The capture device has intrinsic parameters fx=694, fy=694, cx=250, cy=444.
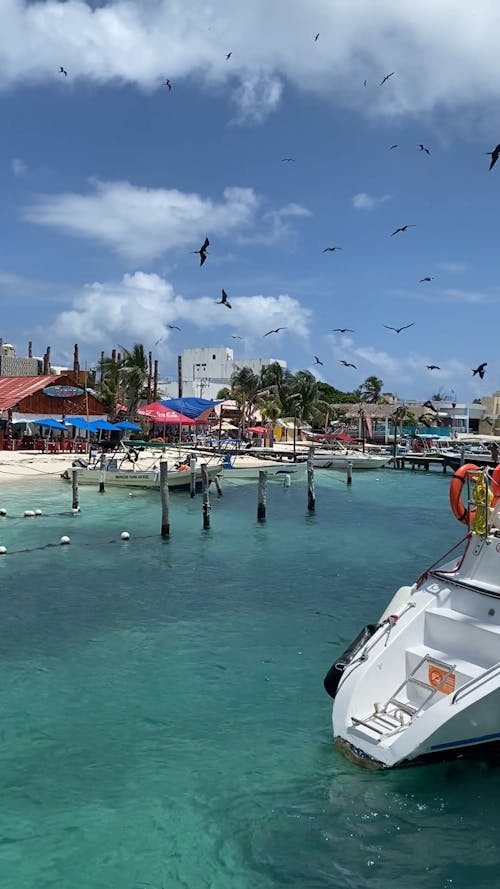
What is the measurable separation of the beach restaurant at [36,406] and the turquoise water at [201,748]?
118ft

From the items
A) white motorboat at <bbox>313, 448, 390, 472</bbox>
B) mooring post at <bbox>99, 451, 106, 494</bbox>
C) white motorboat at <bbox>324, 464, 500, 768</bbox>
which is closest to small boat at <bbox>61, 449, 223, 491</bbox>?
mooring post at <bbox>99, 451, 106, 494</bbox>

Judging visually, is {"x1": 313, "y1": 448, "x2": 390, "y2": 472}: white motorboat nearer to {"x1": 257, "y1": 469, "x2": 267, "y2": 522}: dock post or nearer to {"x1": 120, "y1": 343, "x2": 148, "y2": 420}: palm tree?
{"x1": 120, "y1": 343, "x2": 148, "y2": 420}: palm tree

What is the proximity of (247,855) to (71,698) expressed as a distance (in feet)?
16.7

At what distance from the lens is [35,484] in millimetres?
42281

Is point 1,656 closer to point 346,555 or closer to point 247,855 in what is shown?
point 247,855

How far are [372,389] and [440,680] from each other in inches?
4286

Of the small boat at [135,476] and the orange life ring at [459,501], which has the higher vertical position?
the orange life ring at [459,501]

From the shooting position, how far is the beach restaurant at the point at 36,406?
56500 millimetres

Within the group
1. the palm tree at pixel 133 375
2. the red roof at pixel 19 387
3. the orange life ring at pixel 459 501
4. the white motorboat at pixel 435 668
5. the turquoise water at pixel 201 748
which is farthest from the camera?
the palm tree at pixel 133 375

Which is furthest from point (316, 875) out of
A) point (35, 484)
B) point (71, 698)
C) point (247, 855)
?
point (35, 484)

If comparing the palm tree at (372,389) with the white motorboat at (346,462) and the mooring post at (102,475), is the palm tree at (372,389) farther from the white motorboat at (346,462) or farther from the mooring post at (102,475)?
the mooring post at (102,475)

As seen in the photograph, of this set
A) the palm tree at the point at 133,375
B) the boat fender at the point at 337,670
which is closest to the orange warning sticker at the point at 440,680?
Result: the boat fender at the point at 337,670

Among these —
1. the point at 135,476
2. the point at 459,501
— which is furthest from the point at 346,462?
the point at 459,501

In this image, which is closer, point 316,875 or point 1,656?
point 316,875
